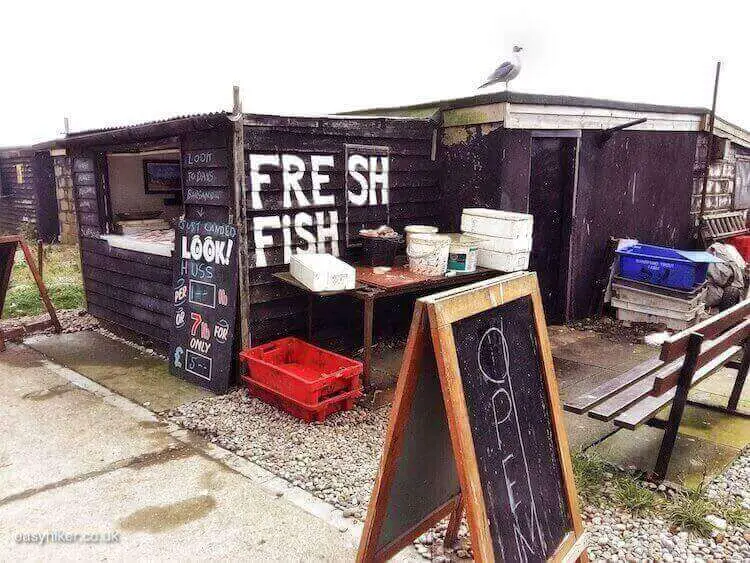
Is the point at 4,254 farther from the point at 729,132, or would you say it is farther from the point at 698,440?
the point at 729,132

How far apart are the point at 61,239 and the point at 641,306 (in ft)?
47.5

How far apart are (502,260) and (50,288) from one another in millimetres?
8020

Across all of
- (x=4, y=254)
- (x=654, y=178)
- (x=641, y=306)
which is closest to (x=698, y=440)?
(x=641, y=306)

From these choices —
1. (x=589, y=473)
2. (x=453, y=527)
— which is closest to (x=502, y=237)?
(x=589, y=473)

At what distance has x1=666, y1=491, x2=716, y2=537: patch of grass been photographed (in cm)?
325

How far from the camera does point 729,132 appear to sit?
1006 cm

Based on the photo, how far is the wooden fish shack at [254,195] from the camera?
5.28 meters

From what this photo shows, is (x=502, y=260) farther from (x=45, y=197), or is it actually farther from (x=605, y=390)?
(x=45, y=197)

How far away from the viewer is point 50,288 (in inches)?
373

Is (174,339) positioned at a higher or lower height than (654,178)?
lower

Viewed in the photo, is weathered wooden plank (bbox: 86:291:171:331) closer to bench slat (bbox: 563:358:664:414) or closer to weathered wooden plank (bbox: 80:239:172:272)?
weathered wooden plank (bbox: 80:239:172:272)

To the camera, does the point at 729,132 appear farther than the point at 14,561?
Yes

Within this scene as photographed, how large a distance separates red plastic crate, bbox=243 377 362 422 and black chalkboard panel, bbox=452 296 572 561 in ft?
7.89

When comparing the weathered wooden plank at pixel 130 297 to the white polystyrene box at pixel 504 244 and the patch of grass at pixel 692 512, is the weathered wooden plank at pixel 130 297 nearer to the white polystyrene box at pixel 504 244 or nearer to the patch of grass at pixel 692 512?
the white polystyrene box at pixel 504 244
